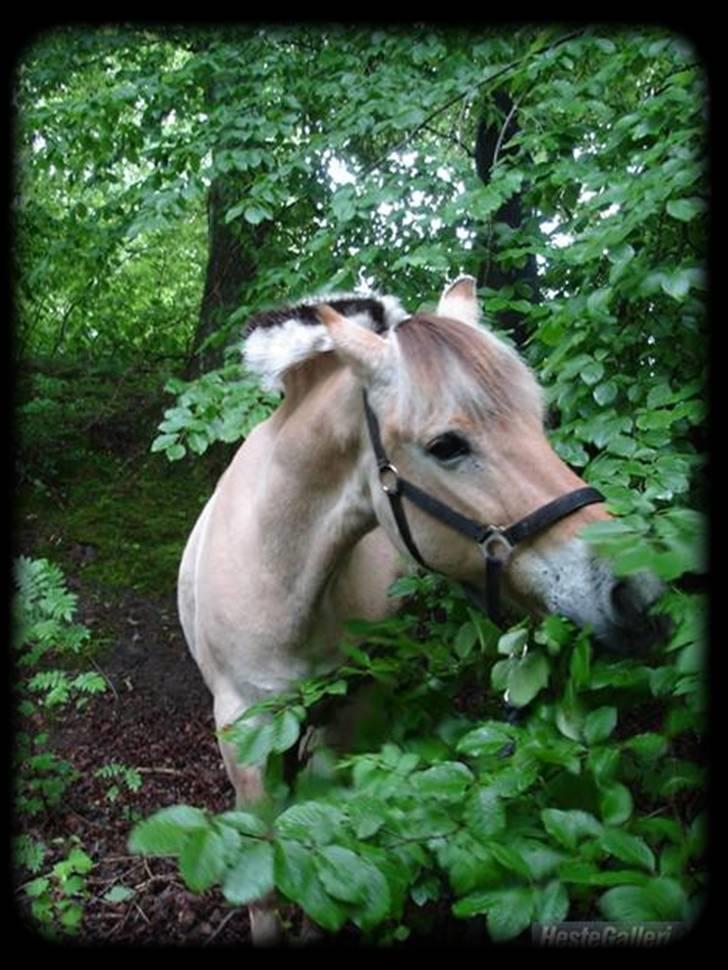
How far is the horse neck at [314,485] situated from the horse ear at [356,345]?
0.38 ft

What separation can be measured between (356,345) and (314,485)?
524mm

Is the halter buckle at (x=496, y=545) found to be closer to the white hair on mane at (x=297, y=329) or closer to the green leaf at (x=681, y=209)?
the white hair on mane at (x=297, y=329)

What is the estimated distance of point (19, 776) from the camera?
392 cm

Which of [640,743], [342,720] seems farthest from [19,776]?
[640,743]

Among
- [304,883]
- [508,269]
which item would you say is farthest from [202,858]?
[508,269]

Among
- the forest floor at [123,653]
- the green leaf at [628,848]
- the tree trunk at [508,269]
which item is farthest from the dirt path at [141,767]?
the tree trunk at [508,269]

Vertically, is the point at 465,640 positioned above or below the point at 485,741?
below

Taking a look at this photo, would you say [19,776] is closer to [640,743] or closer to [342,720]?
[342,720]

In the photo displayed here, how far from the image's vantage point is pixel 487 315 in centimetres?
339

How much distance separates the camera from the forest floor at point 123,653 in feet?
11.6

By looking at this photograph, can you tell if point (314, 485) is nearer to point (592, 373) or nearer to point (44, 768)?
point (592, 373)

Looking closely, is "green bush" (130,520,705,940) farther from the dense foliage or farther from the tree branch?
the tree branch

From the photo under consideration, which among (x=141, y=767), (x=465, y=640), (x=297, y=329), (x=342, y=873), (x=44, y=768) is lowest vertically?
(x=141, y=767)

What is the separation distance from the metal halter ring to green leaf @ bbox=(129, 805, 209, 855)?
1.20 metres
